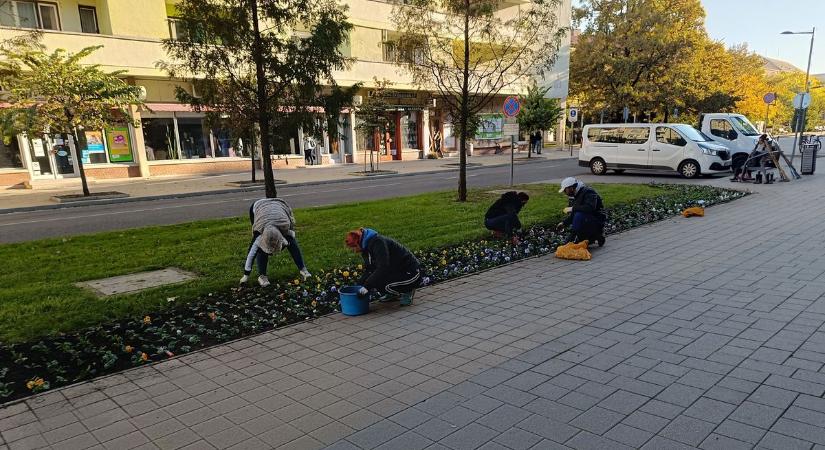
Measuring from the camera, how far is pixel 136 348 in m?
4.87

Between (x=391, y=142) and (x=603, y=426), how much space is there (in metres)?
32.8

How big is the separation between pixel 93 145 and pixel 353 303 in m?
23.4

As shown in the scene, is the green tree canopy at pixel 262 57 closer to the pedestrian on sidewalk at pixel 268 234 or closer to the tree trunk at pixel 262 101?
the tree trunk at pixel 262 101

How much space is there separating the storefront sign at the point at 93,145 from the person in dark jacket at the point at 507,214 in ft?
71.5

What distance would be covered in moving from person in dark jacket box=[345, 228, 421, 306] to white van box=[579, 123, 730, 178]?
1613cm

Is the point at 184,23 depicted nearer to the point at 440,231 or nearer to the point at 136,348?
the point at 440,231

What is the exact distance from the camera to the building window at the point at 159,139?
25328 mm

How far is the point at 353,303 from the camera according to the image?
563cm

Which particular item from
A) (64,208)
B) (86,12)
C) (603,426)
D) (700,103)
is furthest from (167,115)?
(700,103)

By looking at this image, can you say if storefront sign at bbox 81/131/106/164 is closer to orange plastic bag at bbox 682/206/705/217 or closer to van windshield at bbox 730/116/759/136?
orange plastic bag at bbox 682/206/705/217

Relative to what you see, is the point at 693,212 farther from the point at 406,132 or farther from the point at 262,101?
the point at 406,132

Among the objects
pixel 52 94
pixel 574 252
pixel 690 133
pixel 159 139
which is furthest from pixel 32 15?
pixel 690 133

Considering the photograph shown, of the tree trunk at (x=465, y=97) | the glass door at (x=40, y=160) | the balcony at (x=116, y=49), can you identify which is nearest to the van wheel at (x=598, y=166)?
the tree trunk at (x=465, y=97)

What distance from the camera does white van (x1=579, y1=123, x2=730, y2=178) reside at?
59.8 feet
